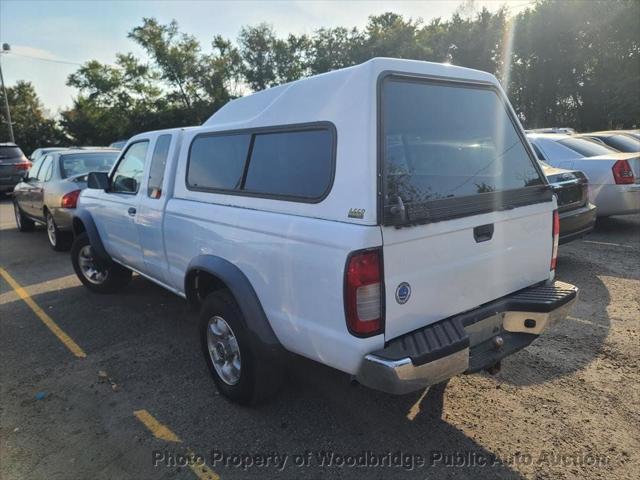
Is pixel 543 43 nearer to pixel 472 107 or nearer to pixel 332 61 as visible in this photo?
pixel 332 61

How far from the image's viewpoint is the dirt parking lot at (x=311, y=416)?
2.64 m

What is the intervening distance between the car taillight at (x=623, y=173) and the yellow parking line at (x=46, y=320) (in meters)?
7.33

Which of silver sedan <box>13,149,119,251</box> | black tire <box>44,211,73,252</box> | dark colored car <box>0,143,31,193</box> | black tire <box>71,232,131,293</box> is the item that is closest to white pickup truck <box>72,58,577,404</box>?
black tire <box>71,232,131,293</box>

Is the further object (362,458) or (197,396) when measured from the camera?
(197,396)

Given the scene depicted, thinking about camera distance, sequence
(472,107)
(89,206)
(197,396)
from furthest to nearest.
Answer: (89,206) → (197,396) → (472,107)

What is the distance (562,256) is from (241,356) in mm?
5097

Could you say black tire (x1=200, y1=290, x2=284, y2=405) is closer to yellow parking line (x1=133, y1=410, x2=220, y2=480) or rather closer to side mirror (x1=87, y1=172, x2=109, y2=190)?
yellow parking line (x1=133, y1=410, x2=220, y2=480)

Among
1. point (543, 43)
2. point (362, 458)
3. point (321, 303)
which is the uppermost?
point (543, 43)

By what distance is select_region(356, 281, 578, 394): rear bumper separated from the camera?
2.24 meters

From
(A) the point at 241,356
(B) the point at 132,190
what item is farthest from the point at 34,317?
(A) the point at 241,356

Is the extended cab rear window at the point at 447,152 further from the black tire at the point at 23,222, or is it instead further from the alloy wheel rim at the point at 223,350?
the black tire at the point at 23,222

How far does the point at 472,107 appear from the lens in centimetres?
307

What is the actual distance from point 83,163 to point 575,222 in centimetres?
766

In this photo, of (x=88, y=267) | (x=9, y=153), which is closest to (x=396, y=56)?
(x=9, y=153)
